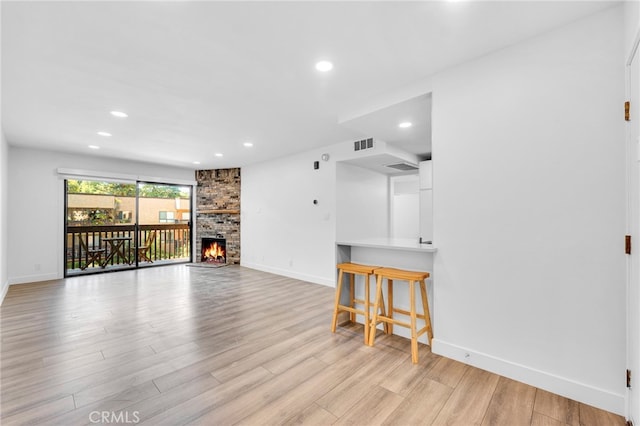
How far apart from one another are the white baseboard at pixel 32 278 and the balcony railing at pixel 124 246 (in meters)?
0.54

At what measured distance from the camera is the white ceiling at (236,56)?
1811mm

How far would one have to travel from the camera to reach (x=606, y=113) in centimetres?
178

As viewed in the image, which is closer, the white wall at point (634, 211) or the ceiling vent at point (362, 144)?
the white wall at point (634, 211)

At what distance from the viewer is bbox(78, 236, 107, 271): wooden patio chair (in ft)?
20.5

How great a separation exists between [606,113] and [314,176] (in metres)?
4.14

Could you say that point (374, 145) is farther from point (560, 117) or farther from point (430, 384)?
point (430, 384)

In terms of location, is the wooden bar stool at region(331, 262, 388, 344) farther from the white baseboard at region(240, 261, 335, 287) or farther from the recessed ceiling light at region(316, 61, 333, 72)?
the recessed ceiling light at region(316, 61, 333, 72)

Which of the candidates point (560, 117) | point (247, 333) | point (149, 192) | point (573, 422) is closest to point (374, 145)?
point (560, 117)

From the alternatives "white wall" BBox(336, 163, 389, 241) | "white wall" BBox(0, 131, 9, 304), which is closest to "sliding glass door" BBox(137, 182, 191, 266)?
"white wall" BBox(0, 131, 9, 304)

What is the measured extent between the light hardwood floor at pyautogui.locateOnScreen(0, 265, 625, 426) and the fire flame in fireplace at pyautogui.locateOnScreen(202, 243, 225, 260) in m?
3.74

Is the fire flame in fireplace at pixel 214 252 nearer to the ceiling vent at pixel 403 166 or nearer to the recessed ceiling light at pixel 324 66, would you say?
the ceiling vent at pixel 403 166

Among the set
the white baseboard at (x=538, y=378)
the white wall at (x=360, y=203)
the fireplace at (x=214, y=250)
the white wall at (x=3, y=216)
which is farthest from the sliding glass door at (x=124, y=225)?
the white baseboard at (x=538, y=378)

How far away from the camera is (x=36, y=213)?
533 cm

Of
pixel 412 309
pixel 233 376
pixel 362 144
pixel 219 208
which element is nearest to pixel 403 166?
pixel 362 144
